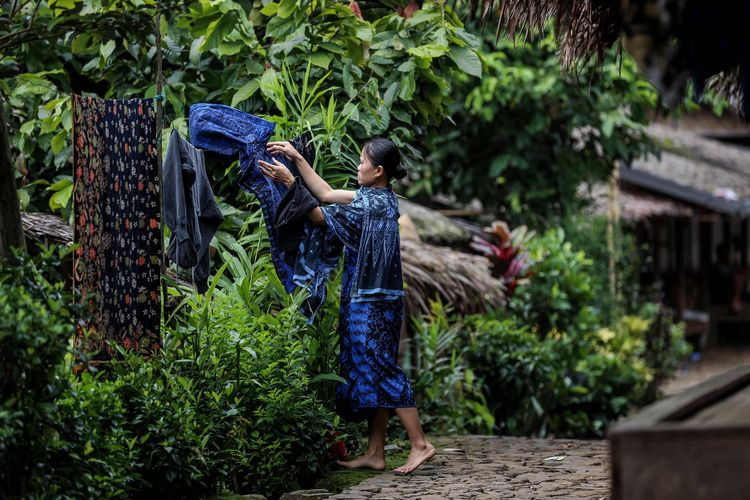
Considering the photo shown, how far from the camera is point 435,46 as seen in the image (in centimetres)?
615

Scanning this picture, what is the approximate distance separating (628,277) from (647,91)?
2.84 meters

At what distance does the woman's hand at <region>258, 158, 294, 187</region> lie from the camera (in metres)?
5.36

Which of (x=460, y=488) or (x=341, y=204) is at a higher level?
(x=341, y=204)

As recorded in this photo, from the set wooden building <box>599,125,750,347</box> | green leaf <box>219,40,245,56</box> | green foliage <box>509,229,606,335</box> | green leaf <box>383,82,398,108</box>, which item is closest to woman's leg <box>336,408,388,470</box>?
green leaf <box>383,82,398,108</box>

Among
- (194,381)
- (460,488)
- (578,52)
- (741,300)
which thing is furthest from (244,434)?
(741,300)

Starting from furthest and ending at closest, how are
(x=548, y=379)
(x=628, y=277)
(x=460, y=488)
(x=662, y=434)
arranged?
(x=628, y=277) → (x=548, y=379) → (x=460, y=488) → (x=662, y=434)

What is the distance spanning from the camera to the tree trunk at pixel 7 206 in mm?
4225

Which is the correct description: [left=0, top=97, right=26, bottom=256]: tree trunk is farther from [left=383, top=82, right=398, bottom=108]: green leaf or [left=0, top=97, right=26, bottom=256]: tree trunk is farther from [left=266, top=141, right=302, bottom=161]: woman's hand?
[left=383, top=82, right=398, bottom=108]: green leaf

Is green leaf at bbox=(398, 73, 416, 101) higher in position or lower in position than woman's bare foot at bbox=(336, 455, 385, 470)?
higher

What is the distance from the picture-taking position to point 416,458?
18.3 ft

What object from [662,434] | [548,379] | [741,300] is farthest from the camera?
[741,300]

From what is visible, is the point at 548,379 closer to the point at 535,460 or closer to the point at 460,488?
the point at 535,460

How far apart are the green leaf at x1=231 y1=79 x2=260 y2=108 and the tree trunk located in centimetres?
194

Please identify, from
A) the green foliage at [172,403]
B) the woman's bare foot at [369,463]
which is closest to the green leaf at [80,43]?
the green foliage at [172,403]
